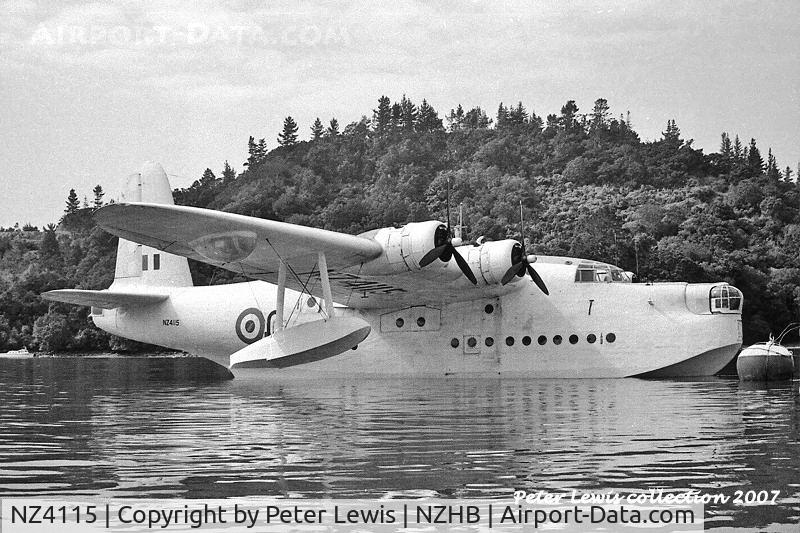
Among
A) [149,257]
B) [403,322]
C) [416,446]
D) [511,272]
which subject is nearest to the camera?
[416,446]

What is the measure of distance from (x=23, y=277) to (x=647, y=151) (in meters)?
65.5

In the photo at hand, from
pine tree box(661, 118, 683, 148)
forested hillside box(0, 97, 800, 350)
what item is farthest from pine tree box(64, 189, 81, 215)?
pine tree box(661, 118, 683, 148)

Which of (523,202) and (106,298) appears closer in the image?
(106,298)

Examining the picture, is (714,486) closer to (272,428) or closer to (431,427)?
(431,427)

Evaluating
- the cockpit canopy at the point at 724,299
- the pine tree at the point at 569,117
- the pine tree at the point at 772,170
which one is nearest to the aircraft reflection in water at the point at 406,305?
the cockpit canopy at the point at 724,299

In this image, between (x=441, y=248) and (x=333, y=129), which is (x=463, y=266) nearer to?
(x=441, y=248)

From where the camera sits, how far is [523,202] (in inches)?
3440

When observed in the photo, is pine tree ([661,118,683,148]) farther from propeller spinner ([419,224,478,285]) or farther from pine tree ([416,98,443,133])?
propeller spinner ([419,224,478,285])

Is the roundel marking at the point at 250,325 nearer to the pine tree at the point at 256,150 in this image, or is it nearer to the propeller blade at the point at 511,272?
the propeller blade at the point at 511,272

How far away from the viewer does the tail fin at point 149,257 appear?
26.6m

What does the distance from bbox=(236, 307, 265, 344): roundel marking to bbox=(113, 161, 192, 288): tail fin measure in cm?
271

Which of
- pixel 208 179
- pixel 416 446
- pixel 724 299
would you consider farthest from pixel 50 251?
pixel 416 446

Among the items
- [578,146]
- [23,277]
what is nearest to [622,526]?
[23,277]

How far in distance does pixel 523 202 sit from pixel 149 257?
6312cm
